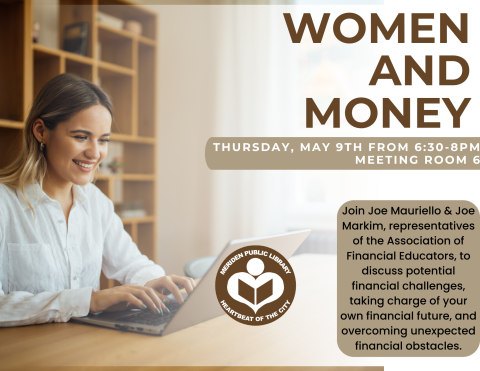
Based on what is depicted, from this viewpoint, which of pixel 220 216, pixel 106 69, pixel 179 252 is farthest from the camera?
pixel 179 252

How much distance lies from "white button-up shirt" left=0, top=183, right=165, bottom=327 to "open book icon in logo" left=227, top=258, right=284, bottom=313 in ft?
0.98

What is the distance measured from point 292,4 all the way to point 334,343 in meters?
2.49

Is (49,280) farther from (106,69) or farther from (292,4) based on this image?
(292,4)

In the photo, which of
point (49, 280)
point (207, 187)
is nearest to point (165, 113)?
point (207, 187)

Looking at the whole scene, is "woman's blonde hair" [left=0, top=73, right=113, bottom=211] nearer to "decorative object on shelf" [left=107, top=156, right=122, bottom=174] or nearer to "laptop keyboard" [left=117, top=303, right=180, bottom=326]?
"laptop keyboard" [left=117, top=303, right=180, bottom=326]

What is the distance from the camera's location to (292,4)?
283 centimetres

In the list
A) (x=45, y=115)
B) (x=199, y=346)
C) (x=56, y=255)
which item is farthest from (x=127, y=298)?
(x=45, y=115)

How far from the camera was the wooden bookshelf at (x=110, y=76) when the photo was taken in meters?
2.12

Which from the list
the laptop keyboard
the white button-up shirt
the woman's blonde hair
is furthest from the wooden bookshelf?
the laptop keyboard

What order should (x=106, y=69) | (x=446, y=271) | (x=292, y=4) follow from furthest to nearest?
(x=292, y=4)
(x=106, y=69)
(x=446, y=271)

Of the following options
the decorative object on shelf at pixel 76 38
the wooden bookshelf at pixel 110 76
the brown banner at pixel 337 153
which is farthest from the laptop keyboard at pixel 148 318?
the decorative object on shelf at pixel 76 38

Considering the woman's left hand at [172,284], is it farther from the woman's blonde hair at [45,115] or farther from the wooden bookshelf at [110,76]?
the wooden bookshelf at [110,76]

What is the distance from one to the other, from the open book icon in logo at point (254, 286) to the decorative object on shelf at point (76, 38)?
6.50 feet

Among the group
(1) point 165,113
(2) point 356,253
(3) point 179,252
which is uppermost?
(1) point 165,113
